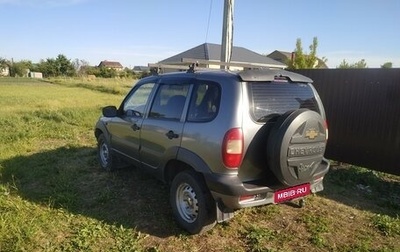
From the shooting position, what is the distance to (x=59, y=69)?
69250 mm

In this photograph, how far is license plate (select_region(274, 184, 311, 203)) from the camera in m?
3.30

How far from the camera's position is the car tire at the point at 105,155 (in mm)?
5555

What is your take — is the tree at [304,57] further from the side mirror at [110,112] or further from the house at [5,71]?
the house at [5,71]

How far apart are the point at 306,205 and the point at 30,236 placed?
11.3ft

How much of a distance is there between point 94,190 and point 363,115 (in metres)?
5.06

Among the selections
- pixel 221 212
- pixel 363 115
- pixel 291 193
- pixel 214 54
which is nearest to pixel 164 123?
pixel 221 212

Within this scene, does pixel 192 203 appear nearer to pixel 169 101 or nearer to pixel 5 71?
pixel 169 101

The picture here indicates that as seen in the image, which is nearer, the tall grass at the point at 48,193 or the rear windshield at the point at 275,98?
the rear windshield at the point at 275,98

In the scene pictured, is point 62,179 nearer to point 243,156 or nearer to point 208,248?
point 208,248

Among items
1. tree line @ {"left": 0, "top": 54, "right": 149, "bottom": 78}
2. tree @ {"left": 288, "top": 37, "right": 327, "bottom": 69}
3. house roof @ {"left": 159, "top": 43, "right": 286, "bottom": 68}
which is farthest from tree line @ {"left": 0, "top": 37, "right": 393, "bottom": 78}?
tree @ {"left": 288, "top": 37, "right": 327, "bottom": 69}

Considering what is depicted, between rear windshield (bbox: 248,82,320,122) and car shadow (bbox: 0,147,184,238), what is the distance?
1671 mm

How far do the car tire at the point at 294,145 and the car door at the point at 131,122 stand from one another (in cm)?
198

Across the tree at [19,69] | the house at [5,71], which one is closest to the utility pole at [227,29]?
the tree at [19,69]

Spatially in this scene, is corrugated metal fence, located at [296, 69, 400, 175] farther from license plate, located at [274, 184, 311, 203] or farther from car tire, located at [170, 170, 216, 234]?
car tire, located at [170, 170, 216, 234]
